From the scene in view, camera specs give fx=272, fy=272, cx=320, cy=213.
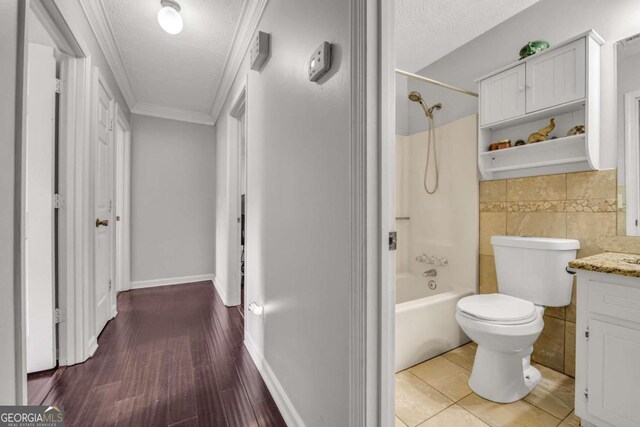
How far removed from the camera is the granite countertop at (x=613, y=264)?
110 cm

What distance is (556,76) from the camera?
167 cm

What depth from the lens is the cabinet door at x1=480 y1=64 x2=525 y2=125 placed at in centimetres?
183

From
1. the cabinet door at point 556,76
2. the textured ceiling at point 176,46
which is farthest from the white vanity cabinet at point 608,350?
the textured ceiling at point 176,46

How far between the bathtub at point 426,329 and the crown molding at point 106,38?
2820mm

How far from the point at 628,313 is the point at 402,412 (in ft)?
3.55

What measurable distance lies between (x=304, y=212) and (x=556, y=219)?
1706 mm

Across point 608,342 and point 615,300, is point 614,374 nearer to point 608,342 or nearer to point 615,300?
point 608,342

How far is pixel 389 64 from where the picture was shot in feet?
2.80

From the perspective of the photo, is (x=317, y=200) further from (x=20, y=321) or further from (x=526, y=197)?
(x=526, y=197)

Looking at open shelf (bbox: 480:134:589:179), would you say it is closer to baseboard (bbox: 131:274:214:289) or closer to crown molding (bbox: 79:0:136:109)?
crown molding (bbox: 79:0:136:109)

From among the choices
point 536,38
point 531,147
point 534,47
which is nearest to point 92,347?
point 531,147

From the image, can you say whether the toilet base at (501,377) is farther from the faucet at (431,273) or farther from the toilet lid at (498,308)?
the faucet at (431,273)

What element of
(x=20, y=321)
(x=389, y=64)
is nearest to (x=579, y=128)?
(x=389, y=64)

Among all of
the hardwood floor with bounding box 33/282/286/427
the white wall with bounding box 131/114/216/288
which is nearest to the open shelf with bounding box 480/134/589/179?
the hardwood floor with bounding box 33/282/286/427
